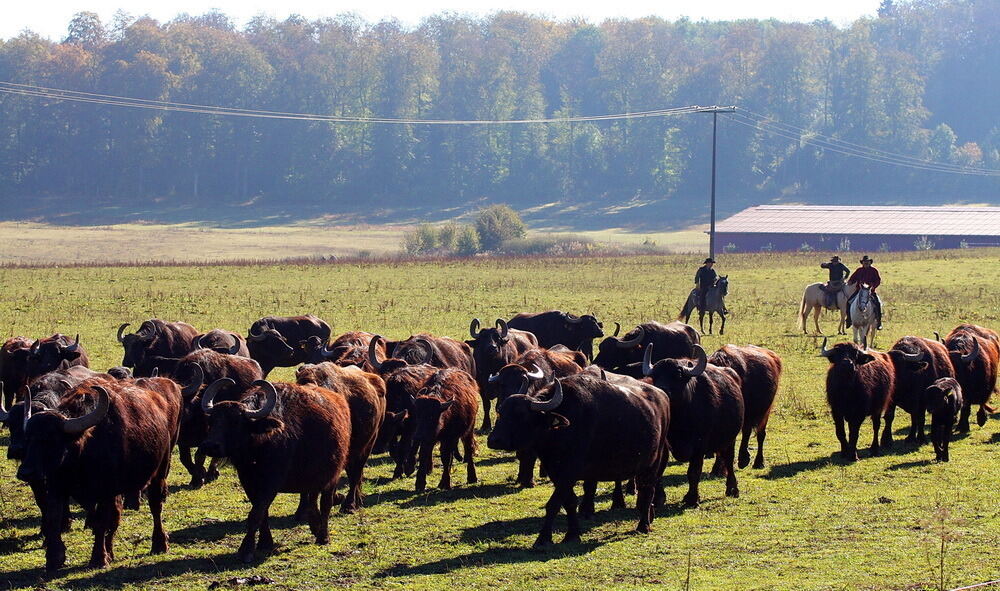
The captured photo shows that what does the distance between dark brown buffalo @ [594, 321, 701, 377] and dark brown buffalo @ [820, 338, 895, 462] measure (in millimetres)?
2781

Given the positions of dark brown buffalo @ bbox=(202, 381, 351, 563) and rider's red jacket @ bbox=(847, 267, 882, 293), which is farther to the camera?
rider's red jacket @ bbox=(847, 267, 882, 293)

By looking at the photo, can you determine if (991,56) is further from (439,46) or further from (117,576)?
(117,576)

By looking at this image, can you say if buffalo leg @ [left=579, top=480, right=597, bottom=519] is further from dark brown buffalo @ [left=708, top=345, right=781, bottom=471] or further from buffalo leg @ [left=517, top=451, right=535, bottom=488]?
dark brown buffalo @ [left=708, top=345, right=781, bottom=471]

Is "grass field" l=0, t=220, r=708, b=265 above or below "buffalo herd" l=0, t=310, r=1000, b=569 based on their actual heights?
below

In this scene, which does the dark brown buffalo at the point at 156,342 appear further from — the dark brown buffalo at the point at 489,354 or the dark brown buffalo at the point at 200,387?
the dark brown buffalo at the point at 489,354

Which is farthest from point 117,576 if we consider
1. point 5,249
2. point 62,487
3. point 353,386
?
point 5,249

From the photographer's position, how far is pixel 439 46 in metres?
133

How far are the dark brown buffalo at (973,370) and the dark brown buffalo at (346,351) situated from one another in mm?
7751

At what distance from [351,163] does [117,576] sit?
10578 centimetres

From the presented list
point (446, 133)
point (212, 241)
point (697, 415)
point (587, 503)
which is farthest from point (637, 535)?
point (446, 133)

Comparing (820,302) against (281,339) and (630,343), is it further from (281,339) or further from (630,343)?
(281,339)

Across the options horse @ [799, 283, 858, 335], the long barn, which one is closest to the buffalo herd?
horse @ [799, 283, 858, 335]

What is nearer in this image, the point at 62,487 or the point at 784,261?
the point at 62,487

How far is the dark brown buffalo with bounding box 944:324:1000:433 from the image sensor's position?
16594 millimetres
